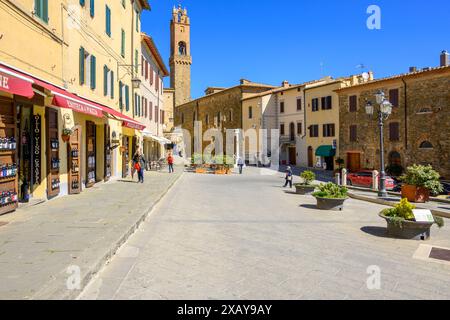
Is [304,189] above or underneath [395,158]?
underneath

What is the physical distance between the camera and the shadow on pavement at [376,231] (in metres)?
8.11

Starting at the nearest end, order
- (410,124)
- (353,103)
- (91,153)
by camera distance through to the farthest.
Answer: (91,153) → (410,124) → (353,103)

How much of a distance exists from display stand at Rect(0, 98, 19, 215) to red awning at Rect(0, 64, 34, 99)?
1507 mm

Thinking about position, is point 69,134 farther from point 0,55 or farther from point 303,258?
point 303,258

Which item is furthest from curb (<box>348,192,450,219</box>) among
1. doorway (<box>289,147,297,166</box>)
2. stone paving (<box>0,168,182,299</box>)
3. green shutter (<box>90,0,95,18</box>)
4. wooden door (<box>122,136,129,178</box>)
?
doorway (<box>289,147,297,166</box>)

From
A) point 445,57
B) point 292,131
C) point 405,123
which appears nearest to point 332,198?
point 405,123

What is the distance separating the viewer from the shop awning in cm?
3759

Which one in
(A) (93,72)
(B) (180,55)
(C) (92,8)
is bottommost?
(A) (93,72)

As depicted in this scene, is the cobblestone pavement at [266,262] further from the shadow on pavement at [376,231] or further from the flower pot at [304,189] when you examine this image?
the flower pot at [304,189]

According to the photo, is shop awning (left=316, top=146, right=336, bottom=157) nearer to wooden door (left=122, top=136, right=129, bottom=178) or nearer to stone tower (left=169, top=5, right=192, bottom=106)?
wooden door (left=122, top=136, right=129, bottom=178)

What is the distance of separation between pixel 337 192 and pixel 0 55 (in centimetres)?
950

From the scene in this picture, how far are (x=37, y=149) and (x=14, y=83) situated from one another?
152 inches

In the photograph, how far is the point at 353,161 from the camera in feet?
116

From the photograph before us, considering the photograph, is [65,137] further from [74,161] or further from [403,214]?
[403,214]
